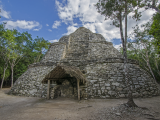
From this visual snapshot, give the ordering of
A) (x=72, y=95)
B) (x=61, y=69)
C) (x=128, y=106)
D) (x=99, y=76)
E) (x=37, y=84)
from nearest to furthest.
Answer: (x=128, y=106)
(x=61, y=69)
(x=72, y=95)
(x=99, y=76)
(x=37, y=84)

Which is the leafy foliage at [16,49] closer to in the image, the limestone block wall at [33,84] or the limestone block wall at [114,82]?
the limestone block wall at [33,84]

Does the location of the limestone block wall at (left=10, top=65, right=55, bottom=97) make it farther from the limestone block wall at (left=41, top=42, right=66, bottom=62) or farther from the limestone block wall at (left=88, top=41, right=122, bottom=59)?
the limestone block wall at (left=88, top=41, right=122, bottom=59)

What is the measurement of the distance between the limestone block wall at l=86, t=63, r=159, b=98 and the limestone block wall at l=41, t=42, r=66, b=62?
4074 millimetres

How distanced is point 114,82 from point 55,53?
7.18 m

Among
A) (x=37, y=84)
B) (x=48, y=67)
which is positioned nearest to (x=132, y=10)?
(x=48, y=67)

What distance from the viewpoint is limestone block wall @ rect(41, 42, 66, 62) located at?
9511 millimetres

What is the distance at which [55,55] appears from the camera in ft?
32.6

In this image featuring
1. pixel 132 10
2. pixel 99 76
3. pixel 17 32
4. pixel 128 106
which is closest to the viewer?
pixel 128 106

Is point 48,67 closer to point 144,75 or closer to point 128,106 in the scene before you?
point 128,106

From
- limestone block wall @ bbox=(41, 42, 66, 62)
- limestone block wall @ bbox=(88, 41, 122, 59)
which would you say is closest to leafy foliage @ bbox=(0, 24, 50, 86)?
limestone block wall @ bbox=(41, 42, 66, 62)

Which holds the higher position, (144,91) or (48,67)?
(48,67)

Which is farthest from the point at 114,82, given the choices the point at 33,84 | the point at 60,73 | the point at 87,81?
the point at 33,84

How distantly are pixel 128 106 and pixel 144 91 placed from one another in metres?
2.92

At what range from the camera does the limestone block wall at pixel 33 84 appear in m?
6.79
